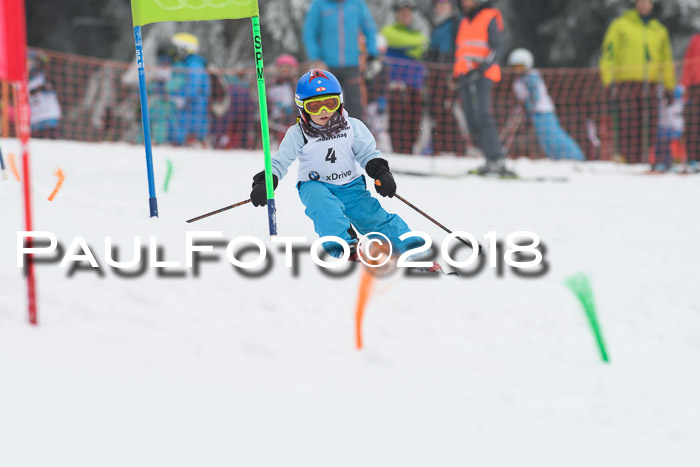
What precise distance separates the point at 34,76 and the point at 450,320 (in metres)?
8.87

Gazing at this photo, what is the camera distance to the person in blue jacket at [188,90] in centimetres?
1084

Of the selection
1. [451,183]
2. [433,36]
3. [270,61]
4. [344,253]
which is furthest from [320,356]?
[270,61]

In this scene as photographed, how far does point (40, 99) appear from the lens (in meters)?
11.0

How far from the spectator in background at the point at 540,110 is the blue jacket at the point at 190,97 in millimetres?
4051

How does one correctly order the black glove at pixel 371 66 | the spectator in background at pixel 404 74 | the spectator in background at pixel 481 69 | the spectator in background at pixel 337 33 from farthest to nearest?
the spectator in background at pixel 404 74 < the black glove at pixel 371 66 < the spectator in background at pixel 337 33 < the spectator in background at pixel 481 69

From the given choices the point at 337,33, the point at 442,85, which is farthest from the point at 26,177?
the point at 442,85

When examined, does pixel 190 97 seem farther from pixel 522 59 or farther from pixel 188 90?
pixel 522 59

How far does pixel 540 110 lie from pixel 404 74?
2017 millimetres

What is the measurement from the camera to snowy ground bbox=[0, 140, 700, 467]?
237 cm

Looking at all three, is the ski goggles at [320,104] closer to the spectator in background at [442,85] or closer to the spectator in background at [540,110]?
the spectator in background at [442,85]

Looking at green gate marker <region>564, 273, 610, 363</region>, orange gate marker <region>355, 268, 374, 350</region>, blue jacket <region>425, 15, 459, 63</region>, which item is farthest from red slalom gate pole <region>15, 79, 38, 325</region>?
blue jacket <region>425, 15, 459, 63</region>

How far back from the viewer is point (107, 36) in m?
17.9

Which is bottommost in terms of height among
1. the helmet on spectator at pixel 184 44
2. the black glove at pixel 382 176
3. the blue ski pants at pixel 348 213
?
the blue ski pants at pixel 348 213

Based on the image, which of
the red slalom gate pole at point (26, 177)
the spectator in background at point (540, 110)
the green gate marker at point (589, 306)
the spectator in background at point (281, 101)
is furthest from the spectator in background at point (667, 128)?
the red slalom gate pole at point (26, 177)
